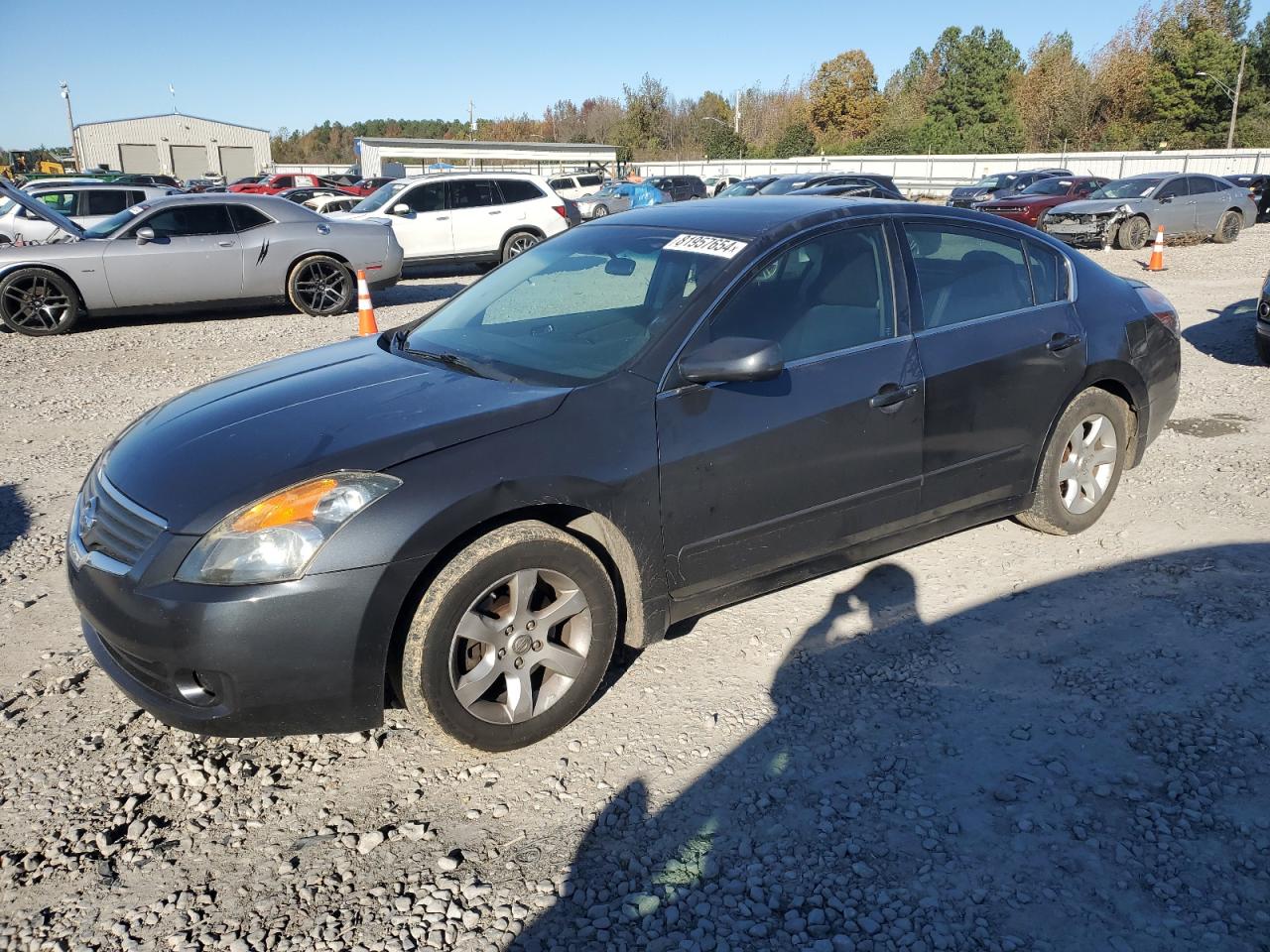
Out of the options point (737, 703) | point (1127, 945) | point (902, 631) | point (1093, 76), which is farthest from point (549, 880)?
point (1093, 76)

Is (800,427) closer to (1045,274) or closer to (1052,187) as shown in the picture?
(1045,274)

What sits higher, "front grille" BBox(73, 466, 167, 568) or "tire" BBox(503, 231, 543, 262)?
"tire" BBox(503, 231, 543, 262)

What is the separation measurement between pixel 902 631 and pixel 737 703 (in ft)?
2.94

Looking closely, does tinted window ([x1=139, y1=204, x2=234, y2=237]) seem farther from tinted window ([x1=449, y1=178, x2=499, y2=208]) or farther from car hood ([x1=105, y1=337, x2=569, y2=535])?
car hood ([x1=105, y1=337, x2=569, y2=535])

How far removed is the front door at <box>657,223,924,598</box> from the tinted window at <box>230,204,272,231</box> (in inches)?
380

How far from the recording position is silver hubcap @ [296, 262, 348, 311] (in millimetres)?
11836

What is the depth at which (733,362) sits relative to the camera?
320 centimetres

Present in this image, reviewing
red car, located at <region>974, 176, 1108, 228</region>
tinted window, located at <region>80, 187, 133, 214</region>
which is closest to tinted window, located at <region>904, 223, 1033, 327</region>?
tinted window, located at <region>80, 187, 133, 214</region>

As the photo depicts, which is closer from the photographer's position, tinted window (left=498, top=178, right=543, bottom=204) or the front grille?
the front grille

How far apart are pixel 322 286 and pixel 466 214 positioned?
4.12 meters

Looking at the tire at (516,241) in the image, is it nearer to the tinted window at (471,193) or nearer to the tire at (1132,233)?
the tinted window at (471,193)

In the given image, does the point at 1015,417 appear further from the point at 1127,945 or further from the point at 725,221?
the point at 1127,945

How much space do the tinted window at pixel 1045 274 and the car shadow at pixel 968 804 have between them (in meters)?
1.50

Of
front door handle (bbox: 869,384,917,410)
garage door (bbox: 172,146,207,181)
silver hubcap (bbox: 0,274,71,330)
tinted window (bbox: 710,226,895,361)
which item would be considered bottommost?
silver hubcap (bbox: 0,274,71,330)
